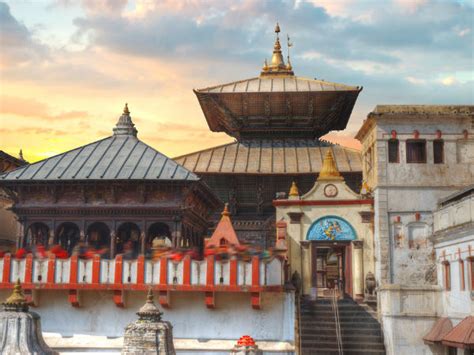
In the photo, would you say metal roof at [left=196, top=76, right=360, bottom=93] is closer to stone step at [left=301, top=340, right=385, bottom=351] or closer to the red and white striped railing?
stone step at [left=301, top=340, right=385, bottom=351]

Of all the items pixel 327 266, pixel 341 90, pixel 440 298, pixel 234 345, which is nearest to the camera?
pixel 234 345

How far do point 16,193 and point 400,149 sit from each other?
17.4 metres

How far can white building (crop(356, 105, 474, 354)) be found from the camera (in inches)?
1324

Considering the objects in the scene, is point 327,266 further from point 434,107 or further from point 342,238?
point 434,107

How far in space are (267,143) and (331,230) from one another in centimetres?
1334

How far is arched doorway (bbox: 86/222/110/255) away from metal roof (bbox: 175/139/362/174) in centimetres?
908

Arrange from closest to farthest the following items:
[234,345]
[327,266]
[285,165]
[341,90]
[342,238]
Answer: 1. [234,345]
2. [342,238]
3. [285,165]
4. [341,90]
5. [327,266]

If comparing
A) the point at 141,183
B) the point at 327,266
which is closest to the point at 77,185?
the point at 141,183

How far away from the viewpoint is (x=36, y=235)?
116ft

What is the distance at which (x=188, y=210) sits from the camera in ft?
111

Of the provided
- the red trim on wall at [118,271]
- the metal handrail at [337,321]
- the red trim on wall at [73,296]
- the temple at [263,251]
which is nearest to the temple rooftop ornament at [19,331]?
the temple at [263,251]

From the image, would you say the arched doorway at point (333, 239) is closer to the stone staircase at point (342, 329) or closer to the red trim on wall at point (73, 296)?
the stone staircase at point (342, 329)

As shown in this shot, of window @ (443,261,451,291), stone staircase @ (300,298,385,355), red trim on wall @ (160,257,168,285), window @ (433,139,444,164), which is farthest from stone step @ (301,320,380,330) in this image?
window @ (433,139,444,164)

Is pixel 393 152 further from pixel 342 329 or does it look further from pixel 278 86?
pixel 278 86
